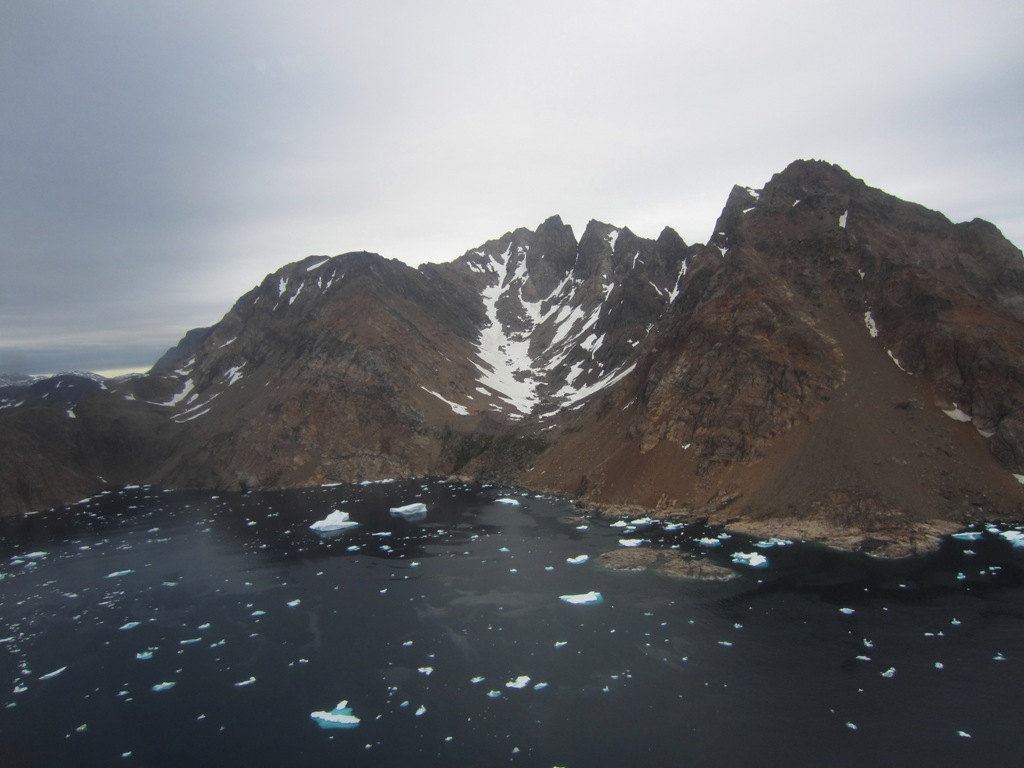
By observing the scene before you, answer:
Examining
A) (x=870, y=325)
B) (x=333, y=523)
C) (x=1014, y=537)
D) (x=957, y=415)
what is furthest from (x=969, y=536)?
(x=333, y=523)

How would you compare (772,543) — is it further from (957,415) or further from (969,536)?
(957,415)

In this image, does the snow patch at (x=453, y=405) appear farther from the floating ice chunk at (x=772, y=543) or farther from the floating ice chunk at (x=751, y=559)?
the floating ice chunk at (x=751, y=559)

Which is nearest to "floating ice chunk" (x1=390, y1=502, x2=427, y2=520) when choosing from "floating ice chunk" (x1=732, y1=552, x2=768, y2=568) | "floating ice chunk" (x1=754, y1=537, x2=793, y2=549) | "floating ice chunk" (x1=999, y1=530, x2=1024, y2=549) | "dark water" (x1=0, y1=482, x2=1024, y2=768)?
"dark water" (x1=0, y1=482, x2=1024, y2=768)

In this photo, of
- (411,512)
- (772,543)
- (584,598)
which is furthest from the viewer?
(411,512)

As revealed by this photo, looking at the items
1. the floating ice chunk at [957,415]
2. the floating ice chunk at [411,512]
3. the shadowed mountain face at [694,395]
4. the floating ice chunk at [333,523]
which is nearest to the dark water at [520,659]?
the floating ice chunk at [333,523]

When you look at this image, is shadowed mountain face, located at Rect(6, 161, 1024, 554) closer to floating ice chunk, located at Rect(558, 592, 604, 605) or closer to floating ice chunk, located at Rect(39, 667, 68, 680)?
floating ice chunk, located at Rect(558, 592, 604, 605)

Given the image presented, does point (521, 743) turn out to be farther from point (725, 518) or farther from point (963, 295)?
point (963, 295)

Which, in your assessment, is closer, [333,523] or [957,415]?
[957,415]
